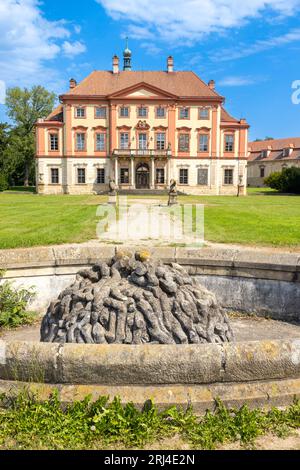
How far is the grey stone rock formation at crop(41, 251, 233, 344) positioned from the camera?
3.73 meters

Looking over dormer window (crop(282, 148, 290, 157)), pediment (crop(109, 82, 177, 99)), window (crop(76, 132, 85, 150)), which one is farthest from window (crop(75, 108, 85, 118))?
dormer window (crop(282, 148, 290, 157))

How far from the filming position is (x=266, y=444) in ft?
9.15

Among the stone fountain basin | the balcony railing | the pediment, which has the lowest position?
the stone fountain basin

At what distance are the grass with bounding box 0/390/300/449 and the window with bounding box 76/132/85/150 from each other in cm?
5009

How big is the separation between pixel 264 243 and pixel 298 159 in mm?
70594

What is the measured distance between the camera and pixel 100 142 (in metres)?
51.3

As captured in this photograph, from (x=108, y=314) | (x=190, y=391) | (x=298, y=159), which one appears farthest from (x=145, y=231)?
(x=298, y=159)

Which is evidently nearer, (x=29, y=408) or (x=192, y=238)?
(x=29, y=408)

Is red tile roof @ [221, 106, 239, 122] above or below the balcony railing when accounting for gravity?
above

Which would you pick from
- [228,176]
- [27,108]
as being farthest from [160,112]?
[27,108]

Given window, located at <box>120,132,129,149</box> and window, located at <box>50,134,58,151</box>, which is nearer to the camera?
window, located at <box>120,132,129,149</box>

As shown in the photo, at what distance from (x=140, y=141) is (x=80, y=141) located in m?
7.29

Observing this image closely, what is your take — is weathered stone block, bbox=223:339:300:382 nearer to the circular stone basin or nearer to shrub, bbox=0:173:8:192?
the circular stone basin
